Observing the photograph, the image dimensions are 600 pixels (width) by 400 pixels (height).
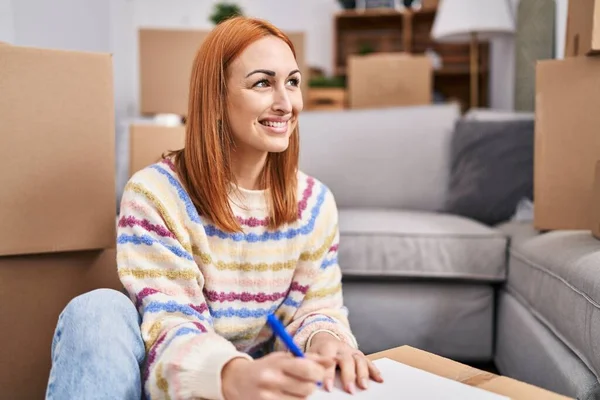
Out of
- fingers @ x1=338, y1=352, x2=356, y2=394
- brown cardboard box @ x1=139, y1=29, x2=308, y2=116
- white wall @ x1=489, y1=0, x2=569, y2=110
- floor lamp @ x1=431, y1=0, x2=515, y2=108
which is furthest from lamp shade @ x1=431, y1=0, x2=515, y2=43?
fingers @ x1=338, y1=352, x2=356, y2=394

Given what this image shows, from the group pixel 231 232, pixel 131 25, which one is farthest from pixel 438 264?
pixel 131 25

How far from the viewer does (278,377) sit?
2.03 ft

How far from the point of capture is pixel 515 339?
1436 mm

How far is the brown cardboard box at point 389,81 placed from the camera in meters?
2.81

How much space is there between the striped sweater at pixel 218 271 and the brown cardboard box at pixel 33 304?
9.9 inches

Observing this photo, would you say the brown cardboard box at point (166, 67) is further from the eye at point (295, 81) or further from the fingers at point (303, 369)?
the fingers at point (303, 369)

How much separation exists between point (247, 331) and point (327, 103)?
2956 mm

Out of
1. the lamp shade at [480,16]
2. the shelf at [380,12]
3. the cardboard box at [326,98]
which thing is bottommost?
the cardboard box at [326,98]

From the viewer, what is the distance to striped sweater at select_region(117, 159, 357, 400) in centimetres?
83

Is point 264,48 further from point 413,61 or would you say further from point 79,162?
point 413,61

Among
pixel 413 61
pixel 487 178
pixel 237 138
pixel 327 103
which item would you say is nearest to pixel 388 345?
pixel 487 178

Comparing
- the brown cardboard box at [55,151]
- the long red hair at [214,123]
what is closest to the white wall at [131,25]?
the brown cardboard box at [55,151]

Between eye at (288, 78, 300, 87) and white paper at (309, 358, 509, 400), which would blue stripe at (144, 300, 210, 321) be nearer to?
white paper at (309, 358, 509, 400)

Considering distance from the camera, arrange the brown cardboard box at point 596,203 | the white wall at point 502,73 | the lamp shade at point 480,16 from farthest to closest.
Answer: the white wall at point 502,73
the lamp shade at point 480,16
the brown cardboard box at point 596,203
